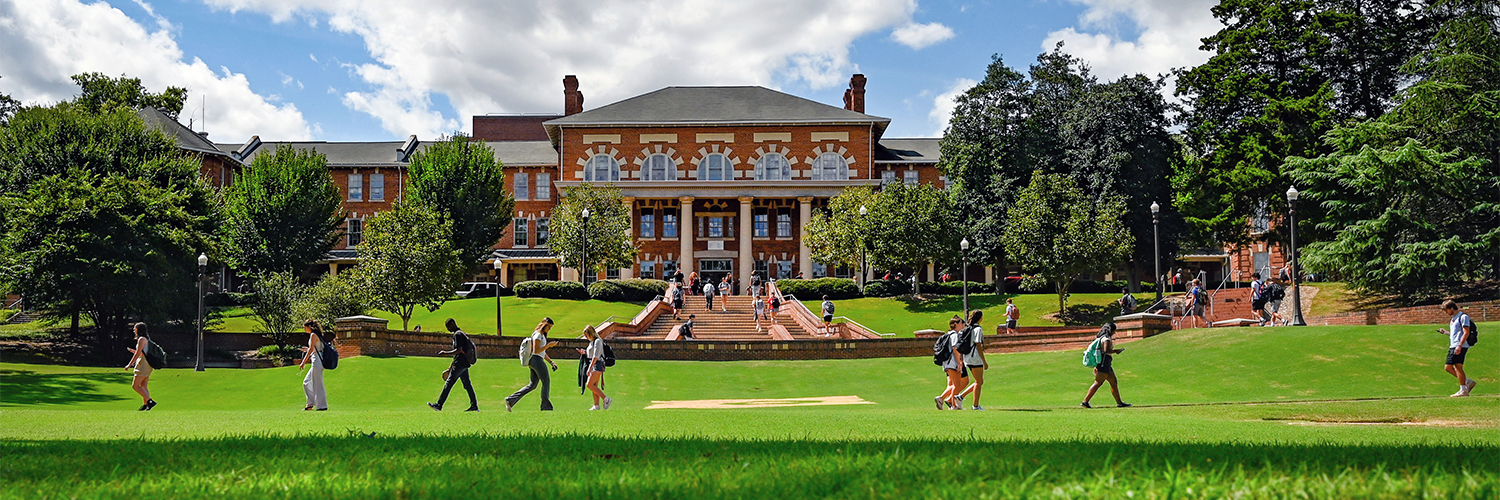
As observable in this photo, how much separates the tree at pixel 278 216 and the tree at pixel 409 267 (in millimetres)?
13708

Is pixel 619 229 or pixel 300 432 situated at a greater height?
pixel 619 229

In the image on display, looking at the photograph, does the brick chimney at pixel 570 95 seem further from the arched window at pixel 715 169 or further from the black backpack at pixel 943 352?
the black backpack at pixel 943 352

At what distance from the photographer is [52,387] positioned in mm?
23094

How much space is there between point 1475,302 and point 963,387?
24377mm

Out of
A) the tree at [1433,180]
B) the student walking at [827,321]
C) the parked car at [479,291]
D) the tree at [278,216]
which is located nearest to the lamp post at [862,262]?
the student walking at [827,321]

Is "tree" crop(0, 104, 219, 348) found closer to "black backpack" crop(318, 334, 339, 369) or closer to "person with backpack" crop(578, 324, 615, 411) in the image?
"black backpack" crop(318, 334, 339, 369)

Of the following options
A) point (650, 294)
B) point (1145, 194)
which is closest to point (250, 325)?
point (650, 294)

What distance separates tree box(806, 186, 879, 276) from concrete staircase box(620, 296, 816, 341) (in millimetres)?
6884

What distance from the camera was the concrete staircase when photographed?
41.1 m

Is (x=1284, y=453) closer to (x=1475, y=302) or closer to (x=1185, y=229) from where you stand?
(x=1475, y=302)

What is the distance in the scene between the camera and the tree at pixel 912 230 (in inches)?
2041

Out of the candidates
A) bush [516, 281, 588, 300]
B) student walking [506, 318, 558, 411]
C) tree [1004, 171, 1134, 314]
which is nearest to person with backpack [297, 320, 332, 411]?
student walking [506, 318, 558, 411]

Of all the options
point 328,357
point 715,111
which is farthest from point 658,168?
point 328,357

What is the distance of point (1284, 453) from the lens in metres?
5.92
